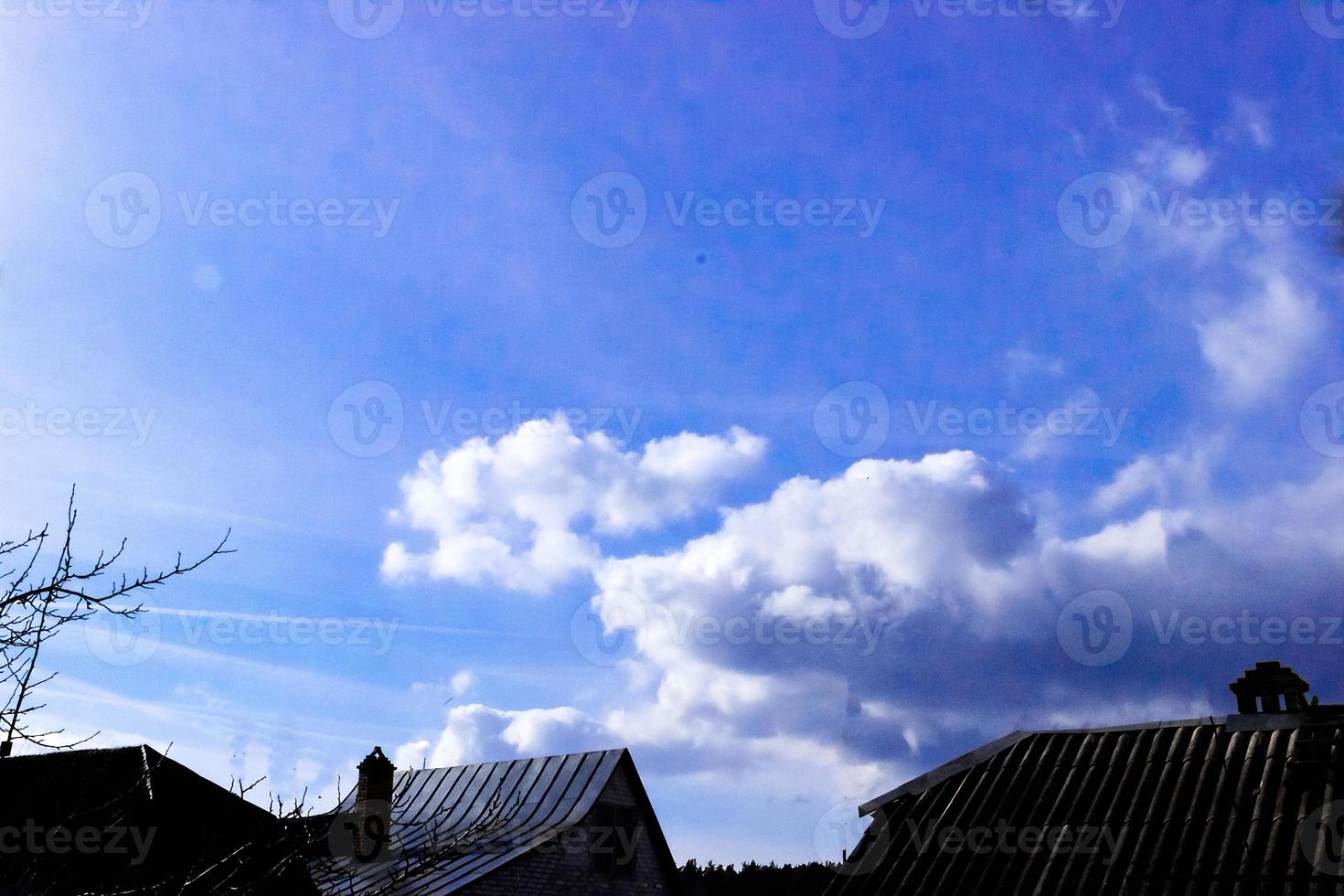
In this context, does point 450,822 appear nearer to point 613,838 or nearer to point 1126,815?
point 613,838

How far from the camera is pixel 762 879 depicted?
157ft

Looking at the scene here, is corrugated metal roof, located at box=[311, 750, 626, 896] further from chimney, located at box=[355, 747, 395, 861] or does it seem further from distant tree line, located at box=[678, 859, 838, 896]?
distant tree line, located at box=[678, 859, 838, 896]

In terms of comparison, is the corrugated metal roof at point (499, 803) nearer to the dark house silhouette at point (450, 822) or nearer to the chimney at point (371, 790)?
the dark house silhouette at point (450, 822)

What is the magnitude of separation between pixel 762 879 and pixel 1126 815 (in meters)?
37.9

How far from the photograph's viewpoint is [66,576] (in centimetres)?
613

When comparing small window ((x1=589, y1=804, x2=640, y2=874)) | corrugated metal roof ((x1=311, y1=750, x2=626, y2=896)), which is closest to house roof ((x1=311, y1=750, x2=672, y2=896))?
corrugated metal roof ((x1=311, y1=750, x2=626, y2=896))

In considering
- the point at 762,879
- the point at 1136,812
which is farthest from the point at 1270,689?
the point at 762,879

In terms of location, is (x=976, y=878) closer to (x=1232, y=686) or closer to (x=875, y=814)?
(x=875, y=814)

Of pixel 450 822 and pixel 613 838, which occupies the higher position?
pixel 450 822

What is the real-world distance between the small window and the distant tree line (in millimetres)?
22945

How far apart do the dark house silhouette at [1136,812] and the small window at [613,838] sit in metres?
8.86

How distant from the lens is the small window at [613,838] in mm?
22484

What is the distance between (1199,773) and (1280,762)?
3.08ft

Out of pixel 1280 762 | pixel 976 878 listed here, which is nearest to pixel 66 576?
pixel 976 878
